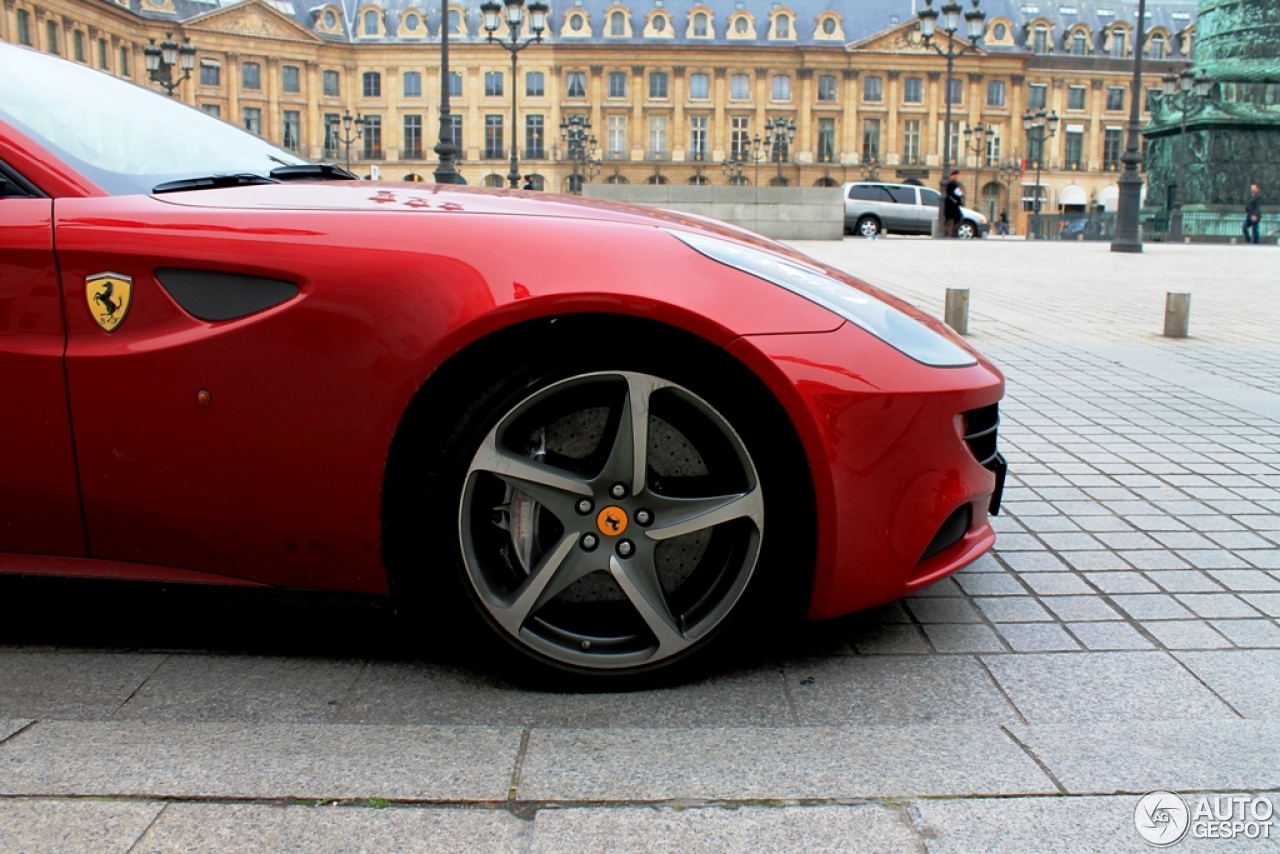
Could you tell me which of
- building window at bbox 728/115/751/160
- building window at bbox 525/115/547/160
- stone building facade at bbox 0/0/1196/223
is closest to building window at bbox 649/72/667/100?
stone building facade at bbox 0/0/1196/223

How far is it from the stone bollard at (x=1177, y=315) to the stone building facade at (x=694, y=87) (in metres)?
77.8

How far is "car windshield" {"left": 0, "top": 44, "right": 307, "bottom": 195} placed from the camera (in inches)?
107

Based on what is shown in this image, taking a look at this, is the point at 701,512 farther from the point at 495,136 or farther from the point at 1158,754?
the point at 495,136

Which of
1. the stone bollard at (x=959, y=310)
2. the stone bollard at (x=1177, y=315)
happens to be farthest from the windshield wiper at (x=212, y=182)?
the stone bollard at (x=1177, y=315)

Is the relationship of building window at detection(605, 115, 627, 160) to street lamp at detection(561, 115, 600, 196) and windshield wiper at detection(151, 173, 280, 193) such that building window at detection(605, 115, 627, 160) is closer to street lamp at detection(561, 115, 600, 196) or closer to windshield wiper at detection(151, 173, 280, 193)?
street lamp at detection(561, 115, 600, 196)

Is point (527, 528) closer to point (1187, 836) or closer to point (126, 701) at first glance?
point (126, 701)

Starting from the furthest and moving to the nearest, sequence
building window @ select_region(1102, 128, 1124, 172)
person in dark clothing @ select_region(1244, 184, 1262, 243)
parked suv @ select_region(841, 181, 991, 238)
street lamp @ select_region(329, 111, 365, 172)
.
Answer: building window @ select_region(1102, 128, 1124, 172) < street lamp @ select_region(329, 111, 365, 172) < parked suv @ select_region(841, 181, 991, 238) < person in dark clothing @ select_region(1244, 184, 1262, 243)

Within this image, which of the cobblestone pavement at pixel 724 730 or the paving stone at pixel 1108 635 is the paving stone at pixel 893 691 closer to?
the cobblestone pavement at pixel 724 730

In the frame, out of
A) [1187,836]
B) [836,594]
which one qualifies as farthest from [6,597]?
[1187,836]

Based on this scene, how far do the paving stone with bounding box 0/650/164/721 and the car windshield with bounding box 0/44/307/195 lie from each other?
1039mm

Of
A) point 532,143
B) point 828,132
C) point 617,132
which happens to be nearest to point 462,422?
point 532,143

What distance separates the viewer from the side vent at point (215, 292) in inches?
97.6

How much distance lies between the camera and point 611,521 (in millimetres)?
2488

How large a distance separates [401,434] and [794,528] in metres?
0.83
